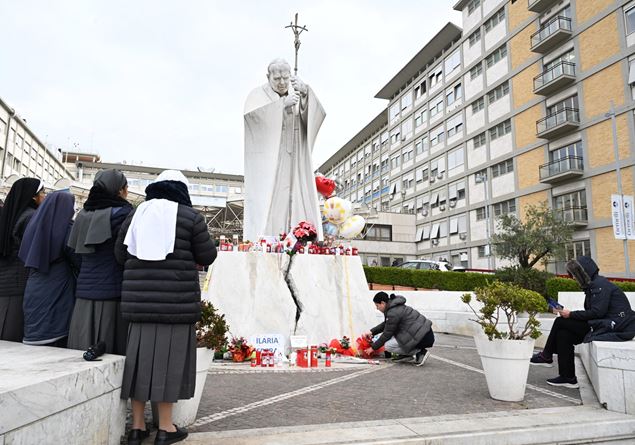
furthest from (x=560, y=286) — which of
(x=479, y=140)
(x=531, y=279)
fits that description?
(x=479, y=140)

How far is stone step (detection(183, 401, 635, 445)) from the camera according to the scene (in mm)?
3107

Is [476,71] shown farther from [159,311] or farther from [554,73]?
[159,311]

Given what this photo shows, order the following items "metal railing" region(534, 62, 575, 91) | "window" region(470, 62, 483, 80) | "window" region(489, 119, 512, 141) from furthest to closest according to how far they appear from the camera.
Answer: "window" region(470, 62, 483, 80) → "window" region(489, 119, 512, 141) → "metal railing" region(534, 62, 575, 91)

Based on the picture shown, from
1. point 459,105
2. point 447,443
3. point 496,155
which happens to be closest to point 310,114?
point 447,443

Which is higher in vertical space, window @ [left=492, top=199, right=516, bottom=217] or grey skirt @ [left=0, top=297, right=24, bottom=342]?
window @ [left=492, top=199, right=516, bottom=217]

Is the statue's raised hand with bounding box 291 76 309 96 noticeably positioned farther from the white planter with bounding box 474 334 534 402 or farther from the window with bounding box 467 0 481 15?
the window with bounding box 467 0 481 15

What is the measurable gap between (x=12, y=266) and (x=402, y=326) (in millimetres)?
5026

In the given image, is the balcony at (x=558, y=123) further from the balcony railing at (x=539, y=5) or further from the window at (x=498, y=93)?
the balcony railing at (x=539, y=5)

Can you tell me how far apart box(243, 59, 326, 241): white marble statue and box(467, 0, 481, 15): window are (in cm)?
3361

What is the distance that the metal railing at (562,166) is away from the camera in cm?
2627

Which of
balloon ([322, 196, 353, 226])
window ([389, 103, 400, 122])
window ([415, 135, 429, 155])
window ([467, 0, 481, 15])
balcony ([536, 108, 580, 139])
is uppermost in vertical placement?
window ([467, 0, 481, 15])

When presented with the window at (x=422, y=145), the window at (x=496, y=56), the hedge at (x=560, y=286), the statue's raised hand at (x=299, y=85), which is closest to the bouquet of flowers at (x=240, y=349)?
the statue's raised hand at (x=299, y=85)

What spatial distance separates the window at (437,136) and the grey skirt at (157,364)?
4038 centimetres

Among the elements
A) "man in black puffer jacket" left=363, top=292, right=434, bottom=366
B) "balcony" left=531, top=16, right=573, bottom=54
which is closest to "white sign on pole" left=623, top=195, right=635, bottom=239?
"balcony" left=531, top=16, right=573, bottom=54
